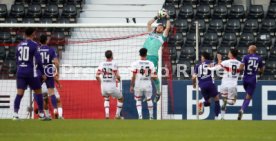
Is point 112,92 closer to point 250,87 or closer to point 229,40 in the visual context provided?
point 250,87

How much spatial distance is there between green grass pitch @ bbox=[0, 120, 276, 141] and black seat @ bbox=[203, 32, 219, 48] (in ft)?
40.4

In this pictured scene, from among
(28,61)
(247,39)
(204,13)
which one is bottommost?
(28,61)

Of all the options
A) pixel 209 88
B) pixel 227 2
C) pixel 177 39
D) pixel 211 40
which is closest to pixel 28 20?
pixel 177 39

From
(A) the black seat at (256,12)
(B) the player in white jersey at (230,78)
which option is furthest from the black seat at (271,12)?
(B) the player in white jersey at (230,78)

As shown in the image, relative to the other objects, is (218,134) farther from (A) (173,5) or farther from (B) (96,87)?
(A) (173,5)

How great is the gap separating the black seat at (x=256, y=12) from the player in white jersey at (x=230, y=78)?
7.37 m

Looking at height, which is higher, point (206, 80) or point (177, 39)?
point (177, 39)

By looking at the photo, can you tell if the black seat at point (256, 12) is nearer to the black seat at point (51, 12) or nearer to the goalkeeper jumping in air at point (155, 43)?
the black seat at point (51, 12)

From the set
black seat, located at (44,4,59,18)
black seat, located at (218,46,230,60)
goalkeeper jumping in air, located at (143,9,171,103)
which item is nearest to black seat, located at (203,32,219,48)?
black seat, located at (218,46,230,60)

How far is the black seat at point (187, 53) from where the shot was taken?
Answer: 1096 inches

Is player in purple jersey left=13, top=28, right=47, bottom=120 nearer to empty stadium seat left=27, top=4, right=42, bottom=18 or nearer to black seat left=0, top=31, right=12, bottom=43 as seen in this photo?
black seat left=0, top=31, right=12, bottom=43

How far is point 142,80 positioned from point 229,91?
2.47 metres

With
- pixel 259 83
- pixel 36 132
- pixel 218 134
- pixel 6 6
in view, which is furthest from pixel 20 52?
pixel 6 6

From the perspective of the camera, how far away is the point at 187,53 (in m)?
28.0
